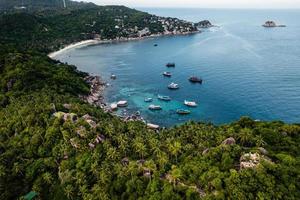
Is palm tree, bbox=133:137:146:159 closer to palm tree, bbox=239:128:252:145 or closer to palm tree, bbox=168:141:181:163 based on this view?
palm tree, bbox=168:141:181:163

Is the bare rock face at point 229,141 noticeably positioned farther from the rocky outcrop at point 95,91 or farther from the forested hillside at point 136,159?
the rocky outcrop at point 95,91

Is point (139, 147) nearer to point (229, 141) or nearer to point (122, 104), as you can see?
point (229, 141)

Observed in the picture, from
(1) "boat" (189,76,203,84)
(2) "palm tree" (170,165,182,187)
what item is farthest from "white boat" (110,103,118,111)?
(2) "palm tree" (170,165,182,187)

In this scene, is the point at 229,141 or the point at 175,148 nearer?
the point at 229,141

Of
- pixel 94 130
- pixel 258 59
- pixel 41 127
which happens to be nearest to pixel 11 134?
pixel 41 127

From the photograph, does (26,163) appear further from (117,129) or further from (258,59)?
(258,59)

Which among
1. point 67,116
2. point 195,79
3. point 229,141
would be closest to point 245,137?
point 229,141

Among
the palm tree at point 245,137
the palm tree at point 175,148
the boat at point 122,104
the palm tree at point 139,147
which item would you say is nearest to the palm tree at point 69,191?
the palm tree at point 139,147
